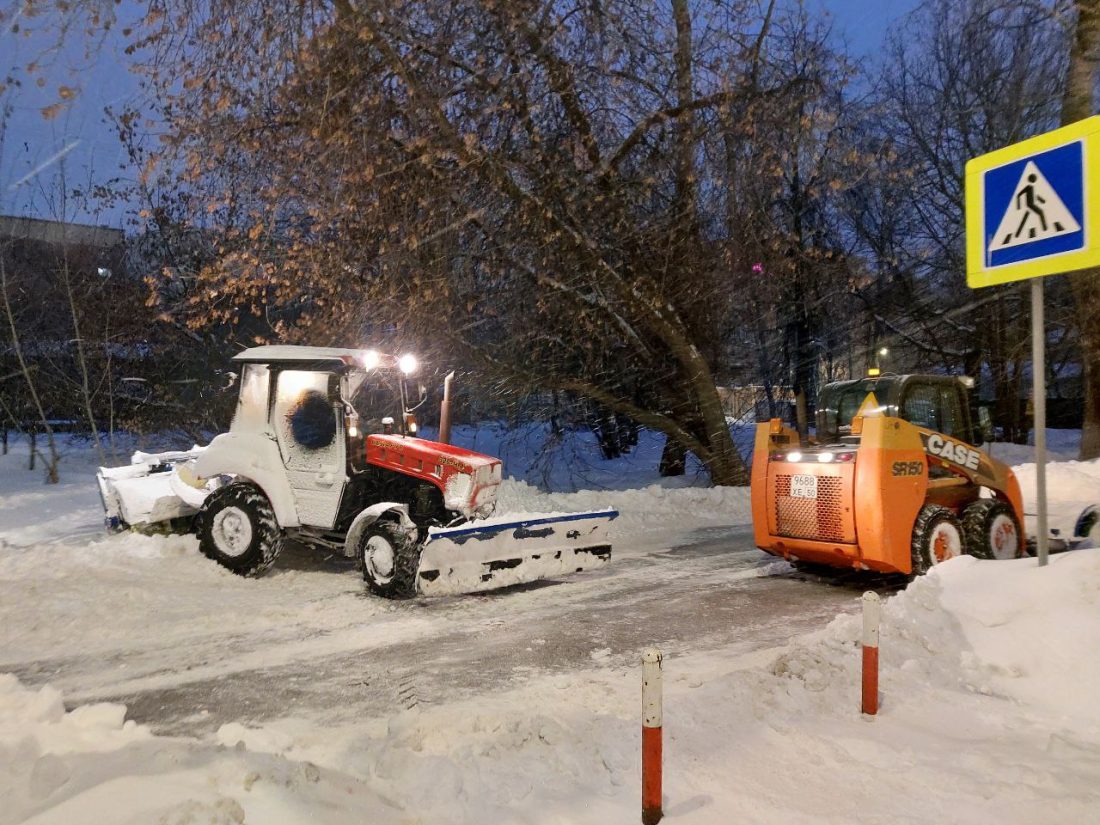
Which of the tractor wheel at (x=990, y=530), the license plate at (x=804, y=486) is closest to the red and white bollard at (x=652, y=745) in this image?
the license plate at (x=804, y=486)

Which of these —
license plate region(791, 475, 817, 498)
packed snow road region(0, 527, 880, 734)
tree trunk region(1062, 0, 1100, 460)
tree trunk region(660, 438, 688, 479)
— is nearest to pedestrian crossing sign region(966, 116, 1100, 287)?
license plate region(791, 475, 817, 498)

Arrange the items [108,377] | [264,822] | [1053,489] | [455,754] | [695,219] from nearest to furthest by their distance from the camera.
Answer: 1. [264,822]
2. [455,754]
3. [1053,489]
4. [695,219]
5. [108,377]

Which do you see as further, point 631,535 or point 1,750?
point 631,535

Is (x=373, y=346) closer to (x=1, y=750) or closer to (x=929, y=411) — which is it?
(x=929, y=411)

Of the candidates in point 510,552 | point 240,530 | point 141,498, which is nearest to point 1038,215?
point 510,552

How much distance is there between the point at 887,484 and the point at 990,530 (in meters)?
1.63

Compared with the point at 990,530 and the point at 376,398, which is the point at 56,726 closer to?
the point at 376,398

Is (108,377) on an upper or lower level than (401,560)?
upper

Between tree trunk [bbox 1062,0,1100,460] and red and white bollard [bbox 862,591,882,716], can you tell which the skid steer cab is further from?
tree trunk [bbox 1062,0,1100,460]

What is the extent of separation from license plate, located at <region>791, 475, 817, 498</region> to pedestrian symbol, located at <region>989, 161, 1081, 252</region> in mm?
3084

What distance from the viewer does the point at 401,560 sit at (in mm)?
7527

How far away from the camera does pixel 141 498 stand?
9.68m

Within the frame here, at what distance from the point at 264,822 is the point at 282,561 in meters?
6.62

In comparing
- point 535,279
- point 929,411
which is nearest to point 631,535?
point 929,411
